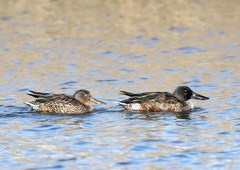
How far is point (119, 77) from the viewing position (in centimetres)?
2172

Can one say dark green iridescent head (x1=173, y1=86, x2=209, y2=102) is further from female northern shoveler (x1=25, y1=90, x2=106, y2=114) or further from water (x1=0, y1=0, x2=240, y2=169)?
female northern shoveler (x1=25, y1=90, x2=106, y2=114)

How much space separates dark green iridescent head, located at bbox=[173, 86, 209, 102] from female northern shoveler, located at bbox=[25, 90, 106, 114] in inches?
65.4

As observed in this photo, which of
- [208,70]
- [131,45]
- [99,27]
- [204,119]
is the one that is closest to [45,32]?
[99,27]

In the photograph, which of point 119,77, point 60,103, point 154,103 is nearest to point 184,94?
point 154,103

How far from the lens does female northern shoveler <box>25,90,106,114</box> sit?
59.3ft

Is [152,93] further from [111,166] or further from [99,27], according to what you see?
[99,27]

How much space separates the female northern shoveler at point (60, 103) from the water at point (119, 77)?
0.87 feet

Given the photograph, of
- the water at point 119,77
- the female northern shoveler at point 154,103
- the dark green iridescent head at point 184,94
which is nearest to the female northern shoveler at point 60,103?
the water at point 119,77

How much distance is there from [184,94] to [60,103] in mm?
2627

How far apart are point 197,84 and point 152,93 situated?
7.96ft

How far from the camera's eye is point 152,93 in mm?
18609

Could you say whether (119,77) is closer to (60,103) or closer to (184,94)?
(184,94)

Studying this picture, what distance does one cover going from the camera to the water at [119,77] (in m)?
14.2

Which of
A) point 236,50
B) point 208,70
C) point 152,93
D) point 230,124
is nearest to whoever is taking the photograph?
point 230,124
